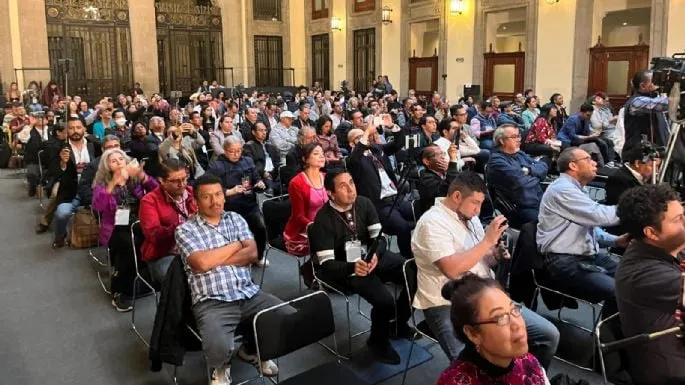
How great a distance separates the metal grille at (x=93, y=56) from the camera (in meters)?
17.0

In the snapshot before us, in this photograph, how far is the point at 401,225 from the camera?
183 inches

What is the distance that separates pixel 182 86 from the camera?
1941 centimetres

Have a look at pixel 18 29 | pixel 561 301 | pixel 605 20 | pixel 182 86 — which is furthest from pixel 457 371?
pixel 182 86

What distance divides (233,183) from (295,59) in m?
16.4

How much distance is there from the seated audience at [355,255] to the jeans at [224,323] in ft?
1.48

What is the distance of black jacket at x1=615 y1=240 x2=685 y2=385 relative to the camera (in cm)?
222

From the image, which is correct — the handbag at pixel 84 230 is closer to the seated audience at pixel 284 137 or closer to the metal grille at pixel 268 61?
the seated audience at pixel 284 137

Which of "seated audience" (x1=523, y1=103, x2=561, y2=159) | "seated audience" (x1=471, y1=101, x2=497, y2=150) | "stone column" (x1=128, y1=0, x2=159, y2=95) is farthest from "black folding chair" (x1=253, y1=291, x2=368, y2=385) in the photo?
"stone column" (x1=128, y1=0, x2=159, y2=95)

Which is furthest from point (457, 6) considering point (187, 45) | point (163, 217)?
point (163, 217)

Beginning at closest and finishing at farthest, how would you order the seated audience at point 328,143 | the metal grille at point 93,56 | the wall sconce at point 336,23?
the seated audience at point 328,143 < the metal grille at point 93,56 < the wall sconce at point 336,23

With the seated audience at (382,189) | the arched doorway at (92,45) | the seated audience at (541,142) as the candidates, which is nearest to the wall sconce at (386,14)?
the arched doorway at (92,45)

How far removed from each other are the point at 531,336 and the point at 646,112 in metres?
3.97

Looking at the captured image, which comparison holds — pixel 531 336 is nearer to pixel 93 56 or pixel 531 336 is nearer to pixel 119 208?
pixel 119 208

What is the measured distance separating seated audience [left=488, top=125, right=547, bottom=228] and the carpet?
159cm
